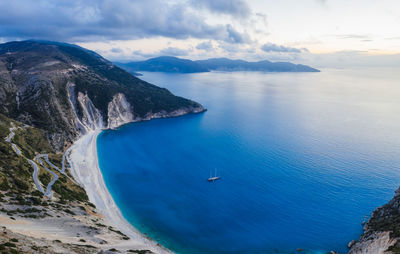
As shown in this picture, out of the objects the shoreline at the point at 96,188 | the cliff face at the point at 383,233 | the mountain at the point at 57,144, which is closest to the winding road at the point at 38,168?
the mountain at the point at 57,144

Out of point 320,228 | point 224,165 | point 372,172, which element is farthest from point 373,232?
point 224,165

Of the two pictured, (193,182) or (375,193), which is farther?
(193,182)

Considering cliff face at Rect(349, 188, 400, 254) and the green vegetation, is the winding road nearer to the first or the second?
the green vegetation

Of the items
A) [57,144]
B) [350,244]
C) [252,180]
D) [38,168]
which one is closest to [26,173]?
[38,168]

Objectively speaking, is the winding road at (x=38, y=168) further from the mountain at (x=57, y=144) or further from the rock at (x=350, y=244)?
the rock at (x=350, y=244)

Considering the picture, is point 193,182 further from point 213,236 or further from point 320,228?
point 320,228

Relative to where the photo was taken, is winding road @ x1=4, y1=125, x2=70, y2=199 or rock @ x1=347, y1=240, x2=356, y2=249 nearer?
rock @ x1=347, y1=240, x2=356, y2=249

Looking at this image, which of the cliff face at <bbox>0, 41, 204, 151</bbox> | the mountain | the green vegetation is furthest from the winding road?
the cliff face at <bbox>0, 41, 204, 151</bbox>
